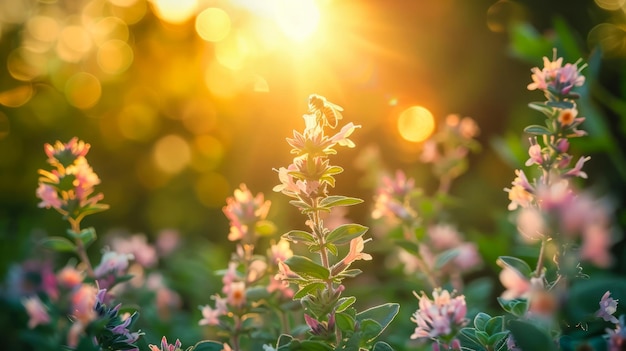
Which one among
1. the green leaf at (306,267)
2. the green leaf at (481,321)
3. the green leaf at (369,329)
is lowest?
the green leaf at (369,329)

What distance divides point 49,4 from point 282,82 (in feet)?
9.90

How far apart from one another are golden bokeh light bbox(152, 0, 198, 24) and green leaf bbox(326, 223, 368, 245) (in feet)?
12.0

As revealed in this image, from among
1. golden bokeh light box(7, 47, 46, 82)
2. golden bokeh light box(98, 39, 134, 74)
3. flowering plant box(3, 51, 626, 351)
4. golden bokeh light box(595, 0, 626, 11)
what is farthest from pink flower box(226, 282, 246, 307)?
golden bokeh light box(7, 47, 46, 82)

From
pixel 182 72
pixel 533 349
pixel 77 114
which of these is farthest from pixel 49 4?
pixel 533 349

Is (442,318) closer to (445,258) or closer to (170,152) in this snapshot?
(445,258)

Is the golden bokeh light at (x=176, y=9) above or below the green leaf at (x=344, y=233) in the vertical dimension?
above

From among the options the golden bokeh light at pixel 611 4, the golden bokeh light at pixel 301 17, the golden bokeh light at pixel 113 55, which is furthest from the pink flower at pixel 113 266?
the golden bokeh light at pixel 113 55

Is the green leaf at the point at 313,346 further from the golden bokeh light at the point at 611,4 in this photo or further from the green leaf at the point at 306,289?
the golden bokeh light at the point at 611,4

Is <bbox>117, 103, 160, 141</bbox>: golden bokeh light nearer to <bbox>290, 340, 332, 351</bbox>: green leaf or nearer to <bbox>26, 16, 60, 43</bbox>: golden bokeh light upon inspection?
<bbox>26, 16, 60, 43</bbox>: golden bokeh light

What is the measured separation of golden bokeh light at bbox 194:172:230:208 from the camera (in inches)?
145

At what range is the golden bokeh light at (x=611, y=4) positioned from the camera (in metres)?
2.80

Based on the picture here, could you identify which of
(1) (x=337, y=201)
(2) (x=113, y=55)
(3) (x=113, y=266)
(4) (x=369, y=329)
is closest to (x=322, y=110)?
(1) (x=337, y=201)

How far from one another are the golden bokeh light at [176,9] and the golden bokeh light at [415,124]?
7.16 feet

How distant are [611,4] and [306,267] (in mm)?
2759
